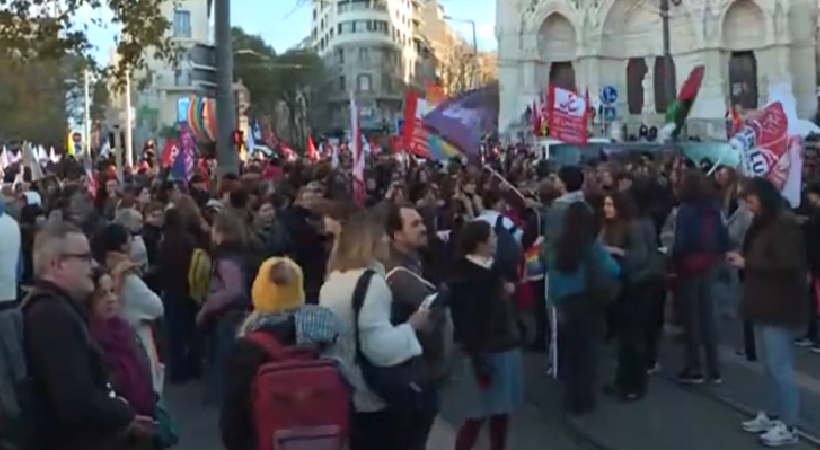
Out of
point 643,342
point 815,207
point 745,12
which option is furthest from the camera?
point 745,12

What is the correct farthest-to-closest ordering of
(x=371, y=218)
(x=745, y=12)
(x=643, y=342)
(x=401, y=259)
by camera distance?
(x=745, y=12), (x=643, y=342), (x=401, y=259), (x=371, y=218)

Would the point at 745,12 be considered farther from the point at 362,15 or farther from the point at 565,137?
the point at 362,15

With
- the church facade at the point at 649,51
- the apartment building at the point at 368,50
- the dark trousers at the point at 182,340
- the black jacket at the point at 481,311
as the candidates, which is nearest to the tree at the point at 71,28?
the dark trousers at the point at 182,340

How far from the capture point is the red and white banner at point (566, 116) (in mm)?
22281

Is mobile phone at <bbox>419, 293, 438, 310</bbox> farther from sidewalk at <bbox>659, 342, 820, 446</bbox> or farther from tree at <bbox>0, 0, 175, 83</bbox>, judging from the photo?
tree at <bbox>0, 0, 175, 83</bbox>

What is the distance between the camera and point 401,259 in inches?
276

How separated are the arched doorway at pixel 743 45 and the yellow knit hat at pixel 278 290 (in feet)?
213

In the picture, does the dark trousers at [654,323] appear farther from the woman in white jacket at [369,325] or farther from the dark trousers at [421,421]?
the woman in white jacket at [369,325]

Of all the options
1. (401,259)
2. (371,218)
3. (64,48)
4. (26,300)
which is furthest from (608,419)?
(64,48)

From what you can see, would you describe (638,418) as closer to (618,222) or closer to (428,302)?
(618,222)

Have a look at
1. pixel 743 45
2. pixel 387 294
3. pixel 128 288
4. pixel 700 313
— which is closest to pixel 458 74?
pixel 743 45

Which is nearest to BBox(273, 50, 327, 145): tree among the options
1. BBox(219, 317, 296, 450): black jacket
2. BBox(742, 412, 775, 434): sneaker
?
BBox(742, 412, 775, 434): sneaker

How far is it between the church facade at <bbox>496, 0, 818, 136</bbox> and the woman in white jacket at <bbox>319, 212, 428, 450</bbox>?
6007 centimetres

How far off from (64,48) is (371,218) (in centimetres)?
1425
